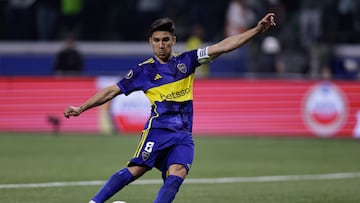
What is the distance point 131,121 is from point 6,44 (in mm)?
7494

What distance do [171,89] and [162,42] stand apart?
492 millimetres

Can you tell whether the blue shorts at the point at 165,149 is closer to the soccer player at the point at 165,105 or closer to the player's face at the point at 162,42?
the soccer player at the point at 165,105

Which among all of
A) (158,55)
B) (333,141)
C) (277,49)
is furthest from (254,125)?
(158,55)

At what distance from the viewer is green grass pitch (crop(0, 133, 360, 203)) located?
13.1 metres

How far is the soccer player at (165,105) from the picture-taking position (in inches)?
401

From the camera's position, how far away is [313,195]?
1350 cm

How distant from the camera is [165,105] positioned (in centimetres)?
1028

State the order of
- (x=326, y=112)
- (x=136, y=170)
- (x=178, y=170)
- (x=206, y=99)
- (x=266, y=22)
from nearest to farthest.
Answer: (x=266, y=22) → (x=178, y=170) → (x=136, y=170) → (x=326, y=112) → (x=206, y=99)

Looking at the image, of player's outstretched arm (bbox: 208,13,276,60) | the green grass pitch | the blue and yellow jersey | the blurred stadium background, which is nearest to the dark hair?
the blue and yellow jersey

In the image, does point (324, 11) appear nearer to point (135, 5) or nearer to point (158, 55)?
point (135, 5)

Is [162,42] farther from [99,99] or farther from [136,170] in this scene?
[136,170]

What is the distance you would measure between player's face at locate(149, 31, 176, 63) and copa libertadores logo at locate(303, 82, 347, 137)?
43.3ft

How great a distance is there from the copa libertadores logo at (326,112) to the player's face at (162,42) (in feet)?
43.3

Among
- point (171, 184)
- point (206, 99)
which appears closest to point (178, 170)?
point (171, 184)
